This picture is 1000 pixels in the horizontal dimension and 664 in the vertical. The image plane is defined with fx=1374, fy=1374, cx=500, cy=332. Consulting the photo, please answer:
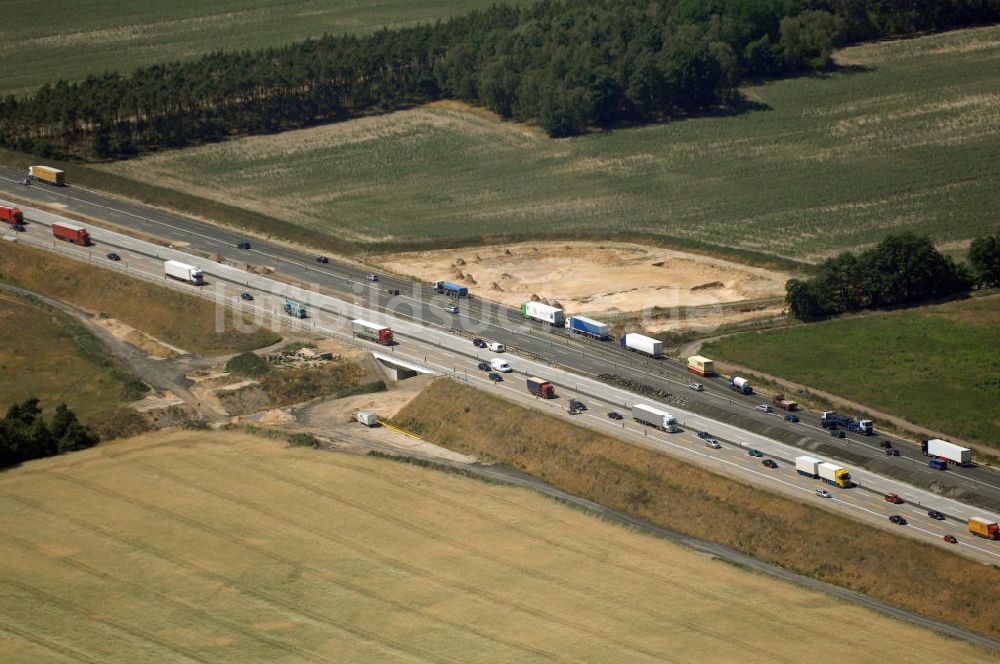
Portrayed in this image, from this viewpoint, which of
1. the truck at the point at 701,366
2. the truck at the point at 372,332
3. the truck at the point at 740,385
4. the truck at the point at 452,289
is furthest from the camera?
the truck at the point at 452,289

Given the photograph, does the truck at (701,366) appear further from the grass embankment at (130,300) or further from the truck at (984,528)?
the grass embankment at (130,300)

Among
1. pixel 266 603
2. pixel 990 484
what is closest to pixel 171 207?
pixel 266 603

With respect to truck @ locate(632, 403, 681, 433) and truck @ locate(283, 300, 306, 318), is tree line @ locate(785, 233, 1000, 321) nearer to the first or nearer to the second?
truck @ locate(632, 403, 681, 433)

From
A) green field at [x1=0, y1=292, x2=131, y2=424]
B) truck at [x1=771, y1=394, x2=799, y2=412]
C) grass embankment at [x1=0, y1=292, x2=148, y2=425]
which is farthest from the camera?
green field at [x1=0, y1=292, x2=131, y2=424]

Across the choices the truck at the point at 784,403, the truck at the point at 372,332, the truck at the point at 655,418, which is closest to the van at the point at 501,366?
the truck at the point at 372,332

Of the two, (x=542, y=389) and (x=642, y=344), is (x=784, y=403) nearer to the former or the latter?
(x=642, y=344)

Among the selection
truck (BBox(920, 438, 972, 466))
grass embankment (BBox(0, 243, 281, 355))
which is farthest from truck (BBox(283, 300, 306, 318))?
truck (BBox(920, 438, 972, 466))

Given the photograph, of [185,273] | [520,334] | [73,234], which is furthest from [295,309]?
[73,234]
